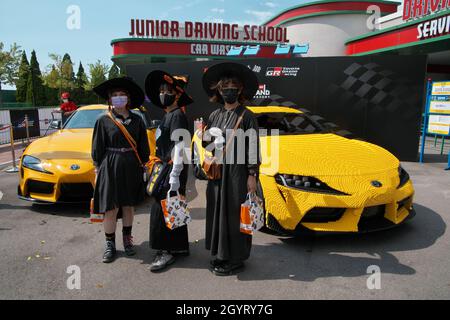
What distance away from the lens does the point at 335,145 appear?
4.08 metres

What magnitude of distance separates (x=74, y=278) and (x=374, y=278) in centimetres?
258

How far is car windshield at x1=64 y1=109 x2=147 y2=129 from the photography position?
5.64 metres

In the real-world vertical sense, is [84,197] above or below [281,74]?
below

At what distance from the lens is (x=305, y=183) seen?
3250 mm

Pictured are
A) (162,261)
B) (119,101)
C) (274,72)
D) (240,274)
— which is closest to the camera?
(240,274)

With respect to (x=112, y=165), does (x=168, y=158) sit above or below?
above

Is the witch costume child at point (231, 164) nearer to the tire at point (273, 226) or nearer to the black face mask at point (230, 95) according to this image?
the black face mask at point (230, 95)

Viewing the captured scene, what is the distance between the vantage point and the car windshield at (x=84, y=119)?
564 centimetres

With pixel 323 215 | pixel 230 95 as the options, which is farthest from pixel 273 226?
pixel 230 95

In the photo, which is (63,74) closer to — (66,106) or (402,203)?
(66,106)

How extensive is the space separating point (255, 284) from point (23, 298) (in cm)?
183
